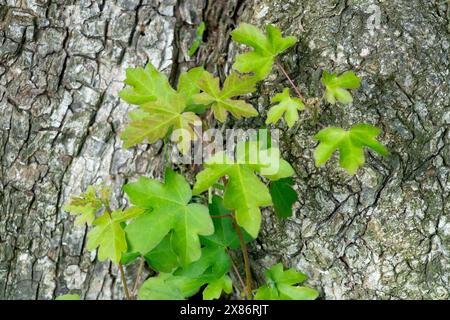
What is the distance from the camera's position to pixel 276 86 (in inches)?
69.9

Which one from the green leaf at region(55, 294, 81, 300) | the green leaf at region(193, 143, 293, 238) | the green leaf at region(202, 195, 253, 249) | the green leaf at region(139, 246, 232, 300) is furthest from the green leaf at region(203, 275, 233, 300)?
the green leaf at region(55, 294, 81, 300)

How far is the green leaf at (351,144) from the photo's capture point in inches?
57.3

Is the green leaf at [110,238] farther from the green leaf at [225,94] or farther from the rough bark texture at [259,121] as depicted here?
the green leaf at [225,94]

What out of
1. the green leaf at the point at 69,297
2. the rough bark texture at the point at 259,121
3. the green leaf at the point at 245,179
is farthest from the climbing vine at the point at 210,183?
the green leaf at the point at 69,297

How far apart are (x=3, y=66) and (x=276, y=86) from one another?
3.14ft

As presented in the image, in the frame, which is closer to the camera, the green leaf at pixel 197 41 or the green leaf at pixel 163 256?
the green leaf at pixel 163 256

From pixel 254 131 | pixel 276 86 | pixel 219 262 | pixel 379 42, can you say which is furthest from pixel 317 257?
pixel 379 42

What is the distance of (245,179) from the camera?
4.55ft

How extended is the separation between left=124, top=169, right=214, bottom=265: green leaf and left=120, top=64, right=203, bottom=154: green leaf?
0.38ft

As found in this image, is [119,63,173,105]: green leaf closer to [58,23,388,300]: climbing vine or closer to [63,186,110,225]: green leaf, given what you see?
A: [58,23,388,300]: climbing vine

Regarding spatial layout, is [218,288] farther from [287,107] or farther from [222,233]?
[287,107]

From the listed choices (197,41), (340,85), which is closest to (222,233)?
(340,85)

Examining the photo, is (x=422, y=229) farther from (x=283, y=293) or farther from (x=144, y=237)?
(x=144, y=237)

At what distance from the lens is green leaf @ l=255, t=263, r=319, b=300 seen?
5.16 feet
